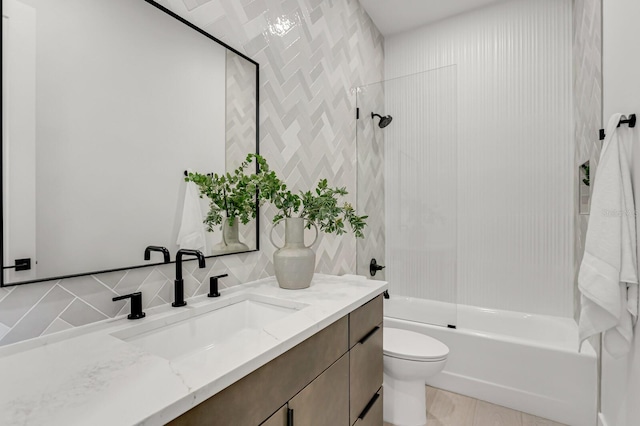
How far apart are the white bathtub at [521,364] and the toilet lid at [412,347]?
494 millimetres

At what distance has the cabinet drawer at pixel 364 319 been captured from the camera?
131 cm

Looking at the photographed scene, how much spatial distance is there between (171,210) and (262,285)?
0.57 metres

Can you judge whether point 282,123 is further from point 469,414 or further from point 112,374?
point 469,414

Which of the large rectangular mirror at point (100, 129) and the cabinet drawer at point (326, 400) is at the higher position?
the large rectangular mirror at point (100, 129)

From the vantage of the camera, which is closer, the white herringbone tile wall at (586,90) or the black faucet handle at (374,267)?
the white herringbone tile wall at (586,90)

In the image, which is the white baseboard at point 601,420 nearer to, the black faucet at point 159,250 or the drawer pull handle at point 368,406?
the drawer pull handle at point 368,406

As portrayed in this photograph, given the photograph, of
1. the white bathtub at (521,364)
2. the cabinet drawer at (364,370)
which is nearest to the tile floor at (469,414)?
the white bathtub at (521,364)

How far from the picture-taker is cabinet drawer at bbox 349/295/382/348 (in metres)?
1.31

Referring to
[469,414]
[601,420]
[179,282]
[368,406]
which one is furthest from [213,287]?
[601,420]

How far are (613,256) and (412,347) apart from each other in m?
1.06

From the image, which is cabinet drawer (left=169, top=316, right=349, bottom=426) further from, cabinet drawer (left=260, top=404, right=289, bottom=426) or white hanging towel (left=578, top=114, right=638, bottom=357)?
white hanging towel (left=578, top=114, right=638, bottom=357)

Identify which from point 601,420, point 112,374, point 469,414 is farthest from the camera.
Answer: point 469,414

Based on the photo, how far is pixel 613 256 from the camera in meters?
1.41

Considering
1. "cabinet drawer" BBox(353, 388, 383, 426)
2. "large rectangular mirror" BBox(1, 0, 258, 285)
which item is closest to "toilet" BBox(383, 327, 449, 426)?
"cabinet drawer" BBox(353, 388, 383, 426)
